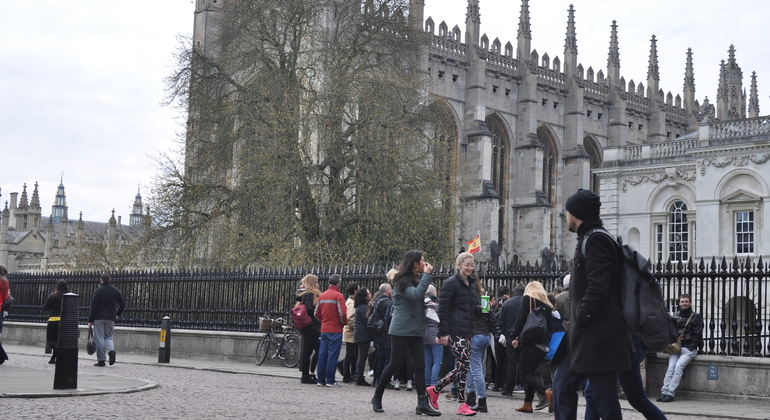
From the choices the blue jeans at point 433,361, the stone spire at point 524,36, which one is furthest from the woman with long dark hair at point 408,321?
the stone spire at point 524,36

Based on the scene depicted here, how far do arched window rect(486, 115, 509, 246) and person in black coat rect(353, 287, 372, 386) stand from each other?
132 feet

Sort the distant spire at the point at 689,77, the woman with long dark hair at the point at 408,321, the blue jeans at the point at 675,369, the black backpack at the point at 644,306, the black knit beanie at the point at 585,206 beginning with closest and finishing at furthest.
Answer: the black backpack at the point at 644,306, the black knit beanie at the point at 585,206, the woman with long dark hair at the point at 408,321, the blue jeans at the point at 675,369, the distant spire at the point at 689,77

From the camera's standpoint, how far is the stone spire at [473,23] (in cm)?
5194

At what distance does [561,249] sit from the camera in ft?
187

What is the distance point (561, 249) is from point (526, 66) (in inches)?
446

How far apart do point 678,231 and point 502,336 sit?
2411cm

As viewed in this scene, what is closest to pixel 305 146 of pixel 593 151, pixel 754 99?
pixel 593 151

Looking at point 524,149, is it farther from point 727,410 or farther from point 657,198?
point 727,410

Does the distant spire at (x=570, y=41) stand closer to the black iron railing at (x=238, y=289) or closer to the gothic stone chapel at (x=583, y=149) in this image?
the gothic stone chapel at (x=583, y=149)

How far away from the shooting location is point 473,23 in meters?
52.3

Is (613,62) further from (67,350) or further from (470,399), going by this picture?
(67,350)

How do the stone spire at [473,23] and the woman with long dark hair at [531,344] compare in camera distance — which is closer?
the woman with long dark hair at [531,344]

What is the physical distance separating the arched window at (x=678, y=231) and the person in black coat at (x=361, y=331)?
23.0 m

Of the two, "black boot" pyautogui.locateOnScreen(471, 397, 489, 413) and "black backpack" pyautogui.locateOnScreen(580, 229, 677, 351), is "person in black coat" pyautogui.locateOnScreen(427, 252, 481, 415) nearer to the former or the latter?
"black boot" pyautogui.locateOnScreen(471, 397, 489, 413)
